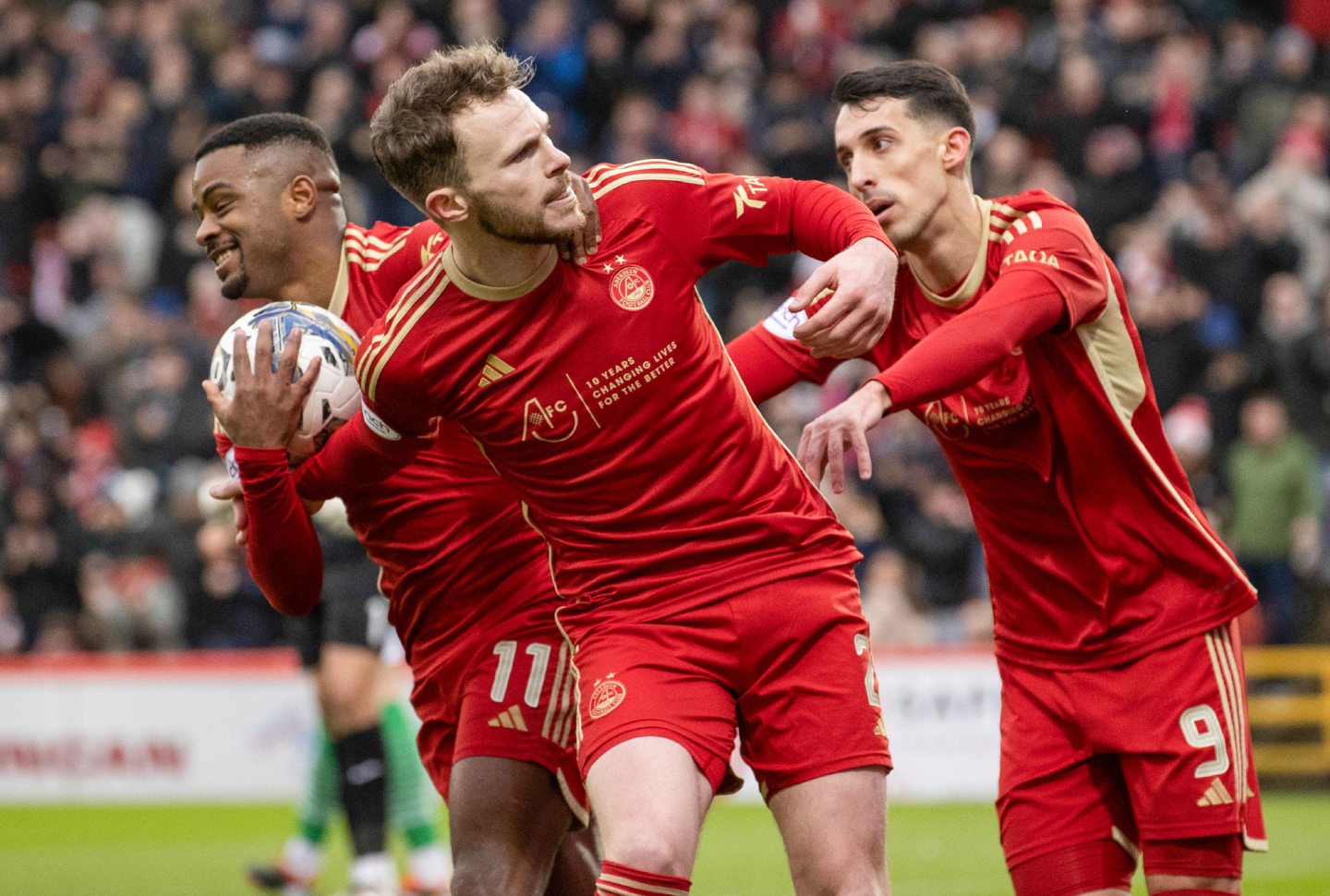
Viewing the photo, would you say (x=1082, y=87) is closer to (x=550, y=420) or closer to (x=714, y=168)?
(x=714, y=168)

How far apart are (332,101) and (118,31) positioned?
380cm

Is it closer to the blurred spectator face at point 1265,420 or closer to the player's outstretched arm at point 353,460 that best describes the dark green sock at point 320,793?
the player's outstretched arm at point 353,460

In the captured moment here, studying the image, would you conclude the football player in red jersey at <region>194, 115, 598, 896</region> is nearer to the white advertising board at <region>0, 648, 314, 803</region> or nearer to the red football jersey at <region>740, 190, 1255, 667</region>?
the red football jersey at <region>740, 190, 1255, 667</region>

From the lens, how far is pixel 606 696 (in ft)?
14.8

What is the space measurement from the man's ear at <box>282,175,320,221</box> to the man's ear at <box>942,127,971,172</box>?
5.74ft

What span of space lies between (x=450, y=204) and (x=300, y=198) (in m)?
0.94

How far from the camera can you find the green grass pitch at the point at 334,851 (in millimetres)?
9359

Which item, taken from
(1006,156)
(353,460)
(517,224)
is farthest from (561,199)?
(1006,156)

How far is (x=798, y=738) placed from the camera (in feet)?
14.8

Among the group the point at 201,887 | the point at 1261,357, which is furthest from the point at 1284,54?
the point at 201,887

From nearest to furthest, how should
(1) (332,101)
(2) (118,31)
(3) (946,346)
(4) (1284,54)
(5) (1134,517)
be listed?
(3) (946,346) < (5) (1134,517) < (4) (1284,54) < (1) (332,101) < (2) (118,31)

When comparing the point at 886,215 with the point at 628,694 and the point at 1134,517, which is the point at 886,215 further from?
the point at 628,694

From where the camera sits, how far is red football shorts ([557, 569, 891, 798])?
176 inches

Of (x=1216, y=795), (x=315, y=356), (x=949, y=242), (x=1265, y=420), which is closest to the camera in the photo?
(x=1216, y=795)
